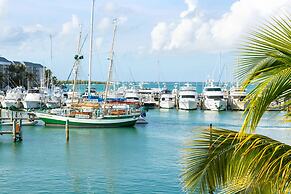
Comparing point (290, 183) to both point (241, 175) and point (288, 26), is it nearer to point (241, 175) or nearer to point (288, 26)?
point (241, 175)

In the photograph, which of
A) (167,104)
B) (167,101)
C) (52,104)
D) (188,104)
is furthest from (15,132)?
(167,101)

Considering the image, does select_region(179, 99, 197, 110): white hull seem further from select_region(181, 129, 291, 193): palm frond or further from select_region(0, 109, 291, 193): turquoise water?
select_region(181, 129, 291, 193): palm frond

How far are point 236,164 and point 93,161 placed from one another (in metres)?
32.4

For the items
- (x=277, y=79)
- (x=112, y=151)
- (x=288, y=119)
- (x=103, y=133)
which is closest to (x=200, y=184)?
(x=288, y=119)

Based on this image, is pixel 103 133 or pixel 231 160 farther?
pixel 103 133

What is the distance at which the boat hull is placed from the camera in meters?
61.1

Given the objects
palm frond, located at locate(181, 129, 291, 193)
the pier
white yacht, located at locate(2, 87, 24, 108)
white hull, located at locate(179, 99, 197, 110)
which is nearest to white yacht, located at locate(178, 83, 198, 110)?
white hull, located at locate(179, 99, 197, 110)

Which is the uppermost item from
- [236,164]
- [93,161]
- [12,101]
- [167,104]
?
[236,164]

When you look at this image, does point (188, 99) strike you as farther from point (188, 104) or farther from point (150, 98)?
point (150, 98)

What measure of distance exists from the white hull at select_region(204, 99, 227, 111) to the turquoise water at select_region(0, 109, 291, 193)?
3988 cm

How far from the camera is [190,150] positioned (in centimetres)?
623

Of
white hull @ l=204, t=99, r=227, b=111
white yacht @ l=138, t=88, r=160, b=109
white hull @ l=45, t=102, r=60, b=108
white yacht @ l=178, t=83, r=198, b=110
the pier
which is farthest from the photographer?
white yacht @ l=138, t=88, r=160, b=109

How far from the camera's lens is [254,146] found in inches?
215

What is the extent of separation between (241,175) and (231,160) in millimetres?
245
